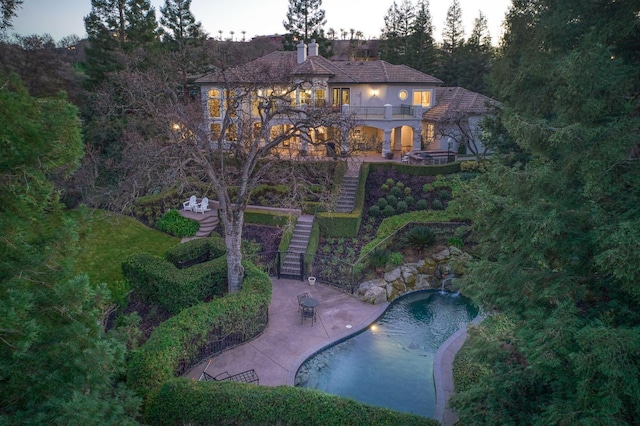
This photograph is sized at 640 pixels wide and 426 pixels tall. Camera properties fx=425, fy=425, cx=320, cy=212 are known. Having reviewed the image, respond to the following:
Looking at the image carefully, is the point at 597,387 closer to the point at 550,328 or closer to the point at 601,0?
the point at 550,328

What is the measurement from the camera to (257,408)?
8.16 meters

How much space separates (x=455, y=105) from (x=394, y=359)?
815 inches

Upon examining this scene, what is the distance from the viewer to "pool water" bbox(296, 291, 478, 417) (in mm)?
10312

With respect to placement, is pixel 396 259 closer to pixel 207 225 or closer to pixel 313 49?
pixel 207 225

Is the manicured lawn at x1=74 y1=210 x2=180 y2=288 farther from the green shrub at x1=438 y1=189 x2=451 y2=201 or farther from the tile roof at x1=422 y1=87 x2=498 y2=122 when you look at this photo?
the tile roof at x1=422 y1=87 x2=498 y2=122

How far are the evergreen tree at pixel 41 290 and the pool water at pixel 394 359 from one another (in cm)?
638

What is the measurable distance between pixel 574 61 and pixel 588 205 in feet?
7.25

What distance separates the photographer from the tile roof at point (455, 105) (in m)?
26.6

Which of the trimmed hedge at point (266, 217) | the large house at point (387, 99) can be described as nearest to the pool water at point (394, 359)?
the trimmed hedge at point (266, 217)

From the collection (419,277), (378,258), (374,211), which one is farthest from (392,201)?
(419,277)

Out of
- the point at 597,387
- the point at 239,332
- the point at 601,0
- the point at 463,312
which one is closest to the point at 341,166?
the point at 463,312

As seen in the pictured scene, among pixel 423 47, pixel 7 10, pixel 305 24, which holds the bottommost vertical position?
pixel 7 10

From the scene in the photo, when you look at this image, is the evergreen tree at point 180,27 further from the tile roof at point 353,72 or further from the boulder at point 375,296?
the boulder at point 375,296

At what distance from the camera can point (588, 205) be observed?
6.68 m
